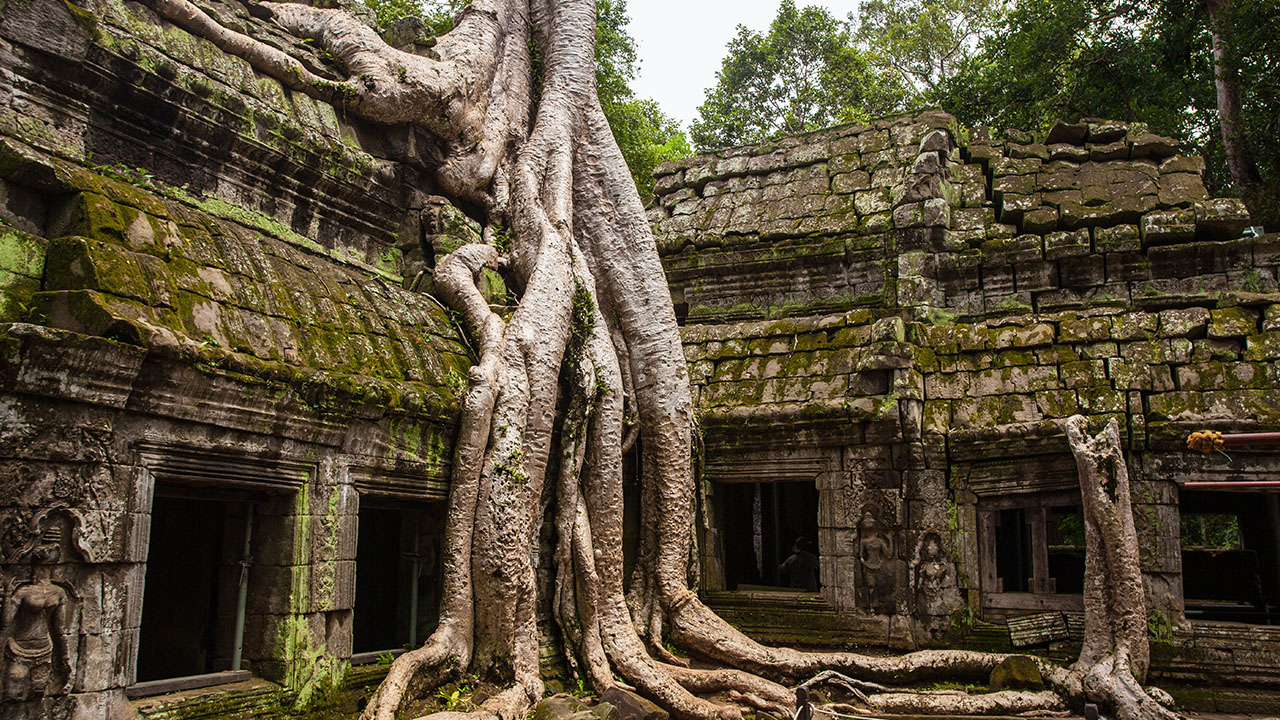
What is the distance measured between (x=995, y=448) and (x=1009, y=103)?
8916 mm

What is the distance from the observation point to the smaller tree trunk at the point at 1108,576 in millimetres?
6102

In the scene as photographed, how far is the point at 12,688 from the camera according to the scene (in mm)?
3572

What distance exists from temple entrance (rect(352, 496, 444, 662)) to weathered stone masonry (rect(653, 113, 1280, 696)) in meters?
2.48

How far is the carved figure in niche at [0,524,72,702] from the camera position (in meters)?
3.59

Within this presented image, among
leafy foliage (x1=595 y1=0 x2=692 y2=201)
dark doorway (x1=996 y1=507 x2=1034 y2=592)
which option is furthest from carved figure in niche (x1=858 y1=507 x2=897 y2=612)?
leafy foliage (x1=595 y1=0 x2=692 y2=201)

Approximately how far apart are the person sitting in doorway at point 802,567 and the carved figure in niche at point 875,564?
6.75 feet

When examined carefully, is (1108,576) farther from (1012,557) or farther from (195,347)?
(195,347)

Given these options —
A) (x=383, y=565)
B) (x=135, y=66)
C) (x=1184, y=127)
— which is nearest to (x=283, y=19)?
(x=135, y=66)

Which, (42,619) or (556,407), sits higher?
(556,407)

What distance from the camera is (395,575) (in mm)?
7477

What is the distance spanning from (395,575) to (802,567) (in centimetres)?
401

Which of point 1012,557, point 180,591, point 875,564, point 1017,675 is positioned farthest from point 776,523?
A: point 180,591

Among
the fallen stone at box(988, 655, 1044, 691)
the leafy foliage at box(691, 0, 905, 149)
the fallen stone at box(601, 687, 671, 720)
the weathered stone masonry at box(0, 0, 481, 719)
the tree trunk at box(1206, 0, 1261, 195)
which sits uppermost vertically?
the leafy foliage at box(691, 0, 905, 149)

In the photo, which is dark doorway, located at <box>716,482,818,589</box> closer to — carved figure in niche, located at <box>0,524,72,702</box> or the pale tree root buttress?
the pale tree root buttress
